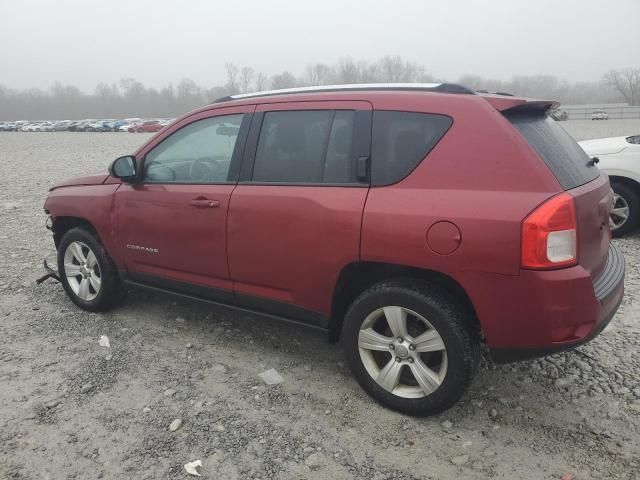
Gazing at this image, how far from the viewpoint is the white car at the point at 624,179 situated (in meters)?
6.00

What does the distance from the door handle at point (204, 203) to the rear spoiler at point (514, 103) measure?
5.82ft

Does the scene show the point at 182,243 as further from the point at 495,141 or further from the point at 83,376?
the point at 495,141

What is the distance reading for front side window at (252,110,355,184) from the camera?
3.01 metres

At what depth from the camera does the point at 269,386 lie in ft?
10.7

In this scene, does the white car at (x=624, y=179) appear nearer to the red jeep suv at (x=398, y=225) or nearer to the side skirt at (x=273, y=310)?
the red jeep suv at (x=398, y=225)

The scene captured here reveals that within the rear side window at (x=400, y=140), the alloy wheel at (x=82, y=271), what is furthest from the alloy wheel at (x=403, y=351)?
the alloy wheel at (x=82, y=271)

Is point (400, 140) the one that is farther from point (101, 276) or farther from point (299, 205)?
point (101, 276)

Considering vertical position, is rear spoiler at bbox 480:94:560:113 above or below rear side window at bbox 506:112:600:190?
above

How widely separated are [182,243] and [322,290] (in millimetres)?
1182

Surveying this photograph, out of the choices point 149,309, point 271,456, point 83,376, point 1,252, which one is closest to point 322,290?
point 271,456

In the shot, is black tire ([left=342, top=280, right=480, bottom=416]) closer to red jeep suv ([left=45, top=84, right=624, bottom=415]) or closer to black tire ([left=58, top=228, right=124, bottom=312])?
red jeep suv ([left=45, top=84, right=624, bottom=415])

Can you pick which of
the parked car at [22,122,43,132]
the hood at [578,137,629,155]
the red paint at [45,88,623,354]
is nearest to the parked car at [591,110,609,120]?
the hood at [578,137,629,155]

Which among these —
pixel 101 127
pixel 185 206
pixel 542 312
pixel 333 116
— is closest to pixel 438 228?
pixel 542 312

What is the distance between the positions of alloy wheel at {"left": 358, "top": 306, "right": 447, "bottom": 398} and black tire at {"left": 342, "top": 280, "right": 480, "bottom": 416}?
29mm
